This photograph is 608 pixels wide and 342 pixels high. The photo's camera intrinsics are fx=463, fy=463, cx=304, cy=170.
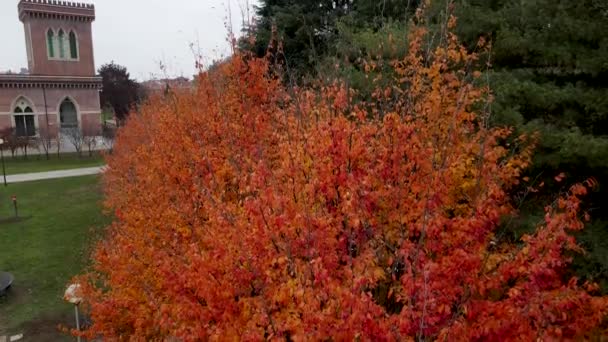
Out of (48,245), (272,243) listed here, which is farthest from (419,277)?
(48,245)

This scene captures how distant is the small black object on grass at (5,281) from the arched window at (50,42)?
38.3 m

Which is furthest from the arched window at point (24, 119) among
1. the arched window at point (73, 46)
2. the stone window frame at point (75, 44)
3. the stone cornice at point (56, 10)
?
the stone cornice at point (56, 10)

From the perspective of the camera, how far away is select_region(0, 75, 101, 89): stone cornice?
147ft

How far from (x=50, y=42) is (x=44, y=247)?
3572cm

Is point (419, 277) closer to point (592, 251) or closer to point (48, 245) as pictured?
point (592, 251)

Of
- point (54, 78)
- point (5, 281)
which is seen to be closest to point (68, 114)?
point (54, 78)

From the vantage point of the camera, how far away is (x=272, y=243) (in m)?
6.09

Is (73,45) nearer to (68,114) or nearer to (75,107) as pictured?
(75,107)

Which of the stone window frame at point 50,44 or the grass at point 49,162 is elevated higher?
the stone window frame at point 50,44

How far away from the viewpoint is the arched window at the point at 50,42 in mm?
46688

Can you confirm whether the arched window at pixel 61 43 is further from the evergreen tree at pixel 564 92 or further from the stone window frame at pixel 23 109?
the evergreen tree at pixel 564 92

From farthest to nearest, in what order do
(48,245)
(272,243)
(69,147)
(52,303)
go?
(69,147) < (48,245) < (52,303) < (272,243)

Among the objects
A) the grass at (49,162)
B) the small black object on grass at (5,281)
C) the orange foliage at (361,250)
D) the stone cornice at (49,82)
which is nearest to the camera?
the orange foliage at (361,250)

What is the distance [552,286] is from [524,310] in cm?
244
